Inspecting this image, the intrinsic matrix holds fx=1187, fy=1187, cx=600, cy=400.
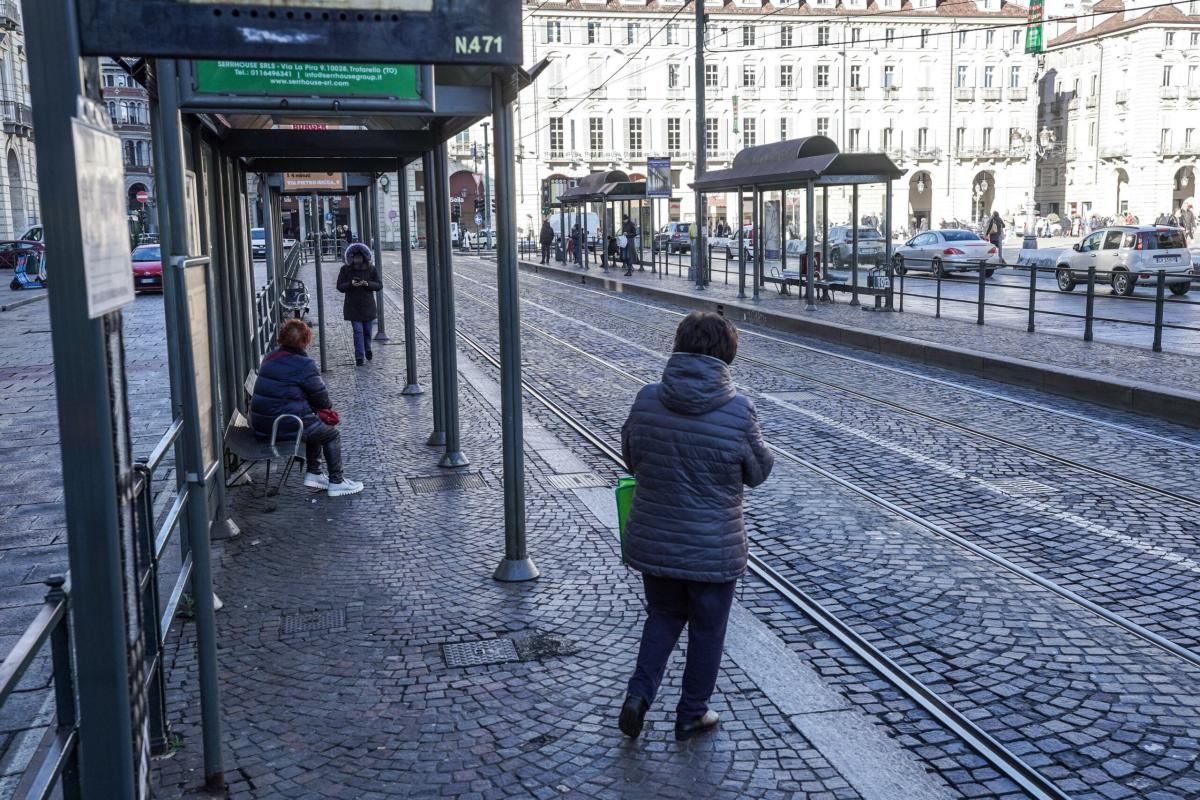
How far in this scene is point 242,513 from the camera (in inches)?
302

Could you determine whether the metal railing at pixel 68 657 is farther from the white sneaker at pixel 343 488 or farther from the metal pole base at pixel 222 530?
the white sneaker at pixel 343 488

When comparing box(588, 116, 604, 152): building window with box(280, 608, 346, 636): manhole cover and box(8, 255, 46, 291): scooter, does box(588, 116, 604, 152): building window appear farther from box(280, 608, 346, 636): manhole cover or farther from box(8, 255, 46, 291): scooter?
box(280, 608, 346, 636): manhole cover

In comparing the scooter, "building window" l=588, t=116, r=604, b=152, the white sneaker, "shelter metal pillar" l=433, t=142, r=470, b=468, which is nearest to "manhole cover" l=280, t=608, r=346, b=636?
the white sneaker

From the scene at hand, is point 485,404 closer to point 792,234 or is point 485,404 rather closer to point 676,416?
point 676,416

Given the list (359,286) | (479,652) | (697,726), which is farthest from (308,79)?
(359,286)

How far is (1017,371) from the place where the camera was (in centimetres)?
1312

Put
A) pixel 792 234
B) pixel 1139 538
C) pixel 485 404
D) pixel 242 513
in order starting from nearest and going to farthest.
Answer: pixel 1139 538, pixel 242 513, pixel 485 404, pixel 792 234

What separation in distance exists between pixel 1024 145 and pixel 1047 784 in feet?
278

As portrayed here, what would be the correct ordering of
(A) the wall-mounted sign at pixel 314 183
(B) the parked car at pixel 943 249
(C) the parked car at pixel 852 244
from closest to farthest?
1. (A) the wall-mounted sign at pixel 314 183
2. (C) the parked car at pixel 852 244
3. (B) the parked car at pixel 943 249

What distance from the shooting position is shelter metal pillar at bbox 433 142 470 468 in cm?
870

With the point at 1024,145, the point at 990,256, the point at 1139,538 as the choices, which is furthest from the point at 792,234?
the point at 1024,145

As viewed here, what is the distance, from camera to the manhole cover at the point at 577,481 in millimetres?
8289

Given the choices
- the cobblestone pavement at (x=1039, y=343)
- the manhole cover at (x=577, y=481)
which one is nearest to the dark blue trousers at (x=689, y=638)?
the manhole cover at (x=577, y=481)

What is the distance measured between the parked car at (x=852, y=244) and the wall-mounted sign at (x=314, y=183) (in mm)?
9735
